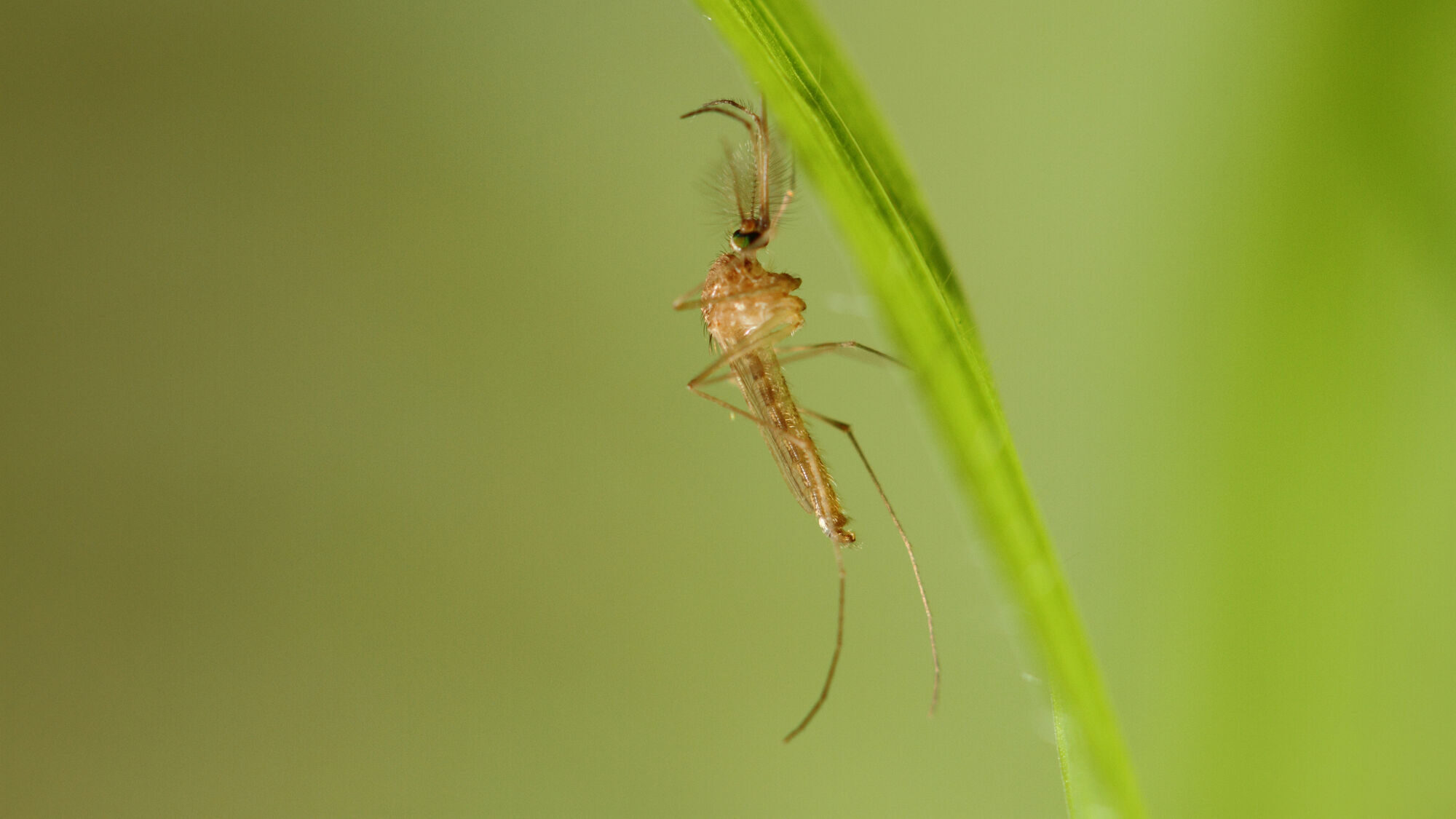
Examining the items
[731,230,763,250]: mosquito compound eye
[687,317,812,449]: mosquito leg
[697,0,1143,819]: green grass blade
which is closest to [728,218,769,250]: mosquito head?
[731,230,763,250]: mosquito compound eye

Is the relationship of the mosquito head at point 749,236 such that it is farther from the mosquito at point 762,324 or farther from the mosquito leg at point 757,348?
the mosquito leg at point 757,348

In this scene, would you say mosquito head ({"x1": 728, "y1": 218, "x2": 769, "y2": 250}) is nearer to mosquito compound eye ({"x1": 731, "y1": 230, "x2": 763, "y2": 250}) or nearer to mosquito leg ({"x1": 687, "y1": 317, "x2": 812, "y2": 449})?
mosquito compound eye ({"x1": 731, "y1": 230, "x2": 763, "y2": 250})

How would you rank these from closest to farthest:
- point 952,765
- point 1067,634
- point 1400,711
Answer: point 1067,634 < point 1400,711 < point 952,765

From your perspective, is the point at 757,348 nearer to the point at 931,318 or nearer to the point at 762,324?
the point at 762,324

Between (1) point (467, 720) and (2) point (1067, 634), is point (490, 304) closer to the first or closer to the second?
(1) point (467, 720)

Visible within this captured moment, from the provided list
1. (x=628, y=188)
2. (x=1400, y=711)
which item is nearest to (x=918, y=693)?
(x=1400, y=711)

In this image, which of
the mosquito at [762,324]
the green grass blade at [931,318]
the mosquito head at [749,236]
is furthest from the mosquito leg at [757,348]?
the green grass blade at [931,318]
